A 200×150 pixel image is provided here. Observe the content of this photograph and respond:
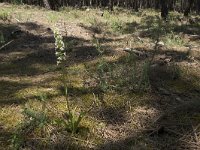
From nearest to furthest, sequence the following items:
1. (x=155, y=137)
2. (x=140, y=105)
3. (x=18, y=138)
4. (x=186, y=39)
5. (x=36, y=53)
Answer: (x=18, y=138) < (x=155, y=137) < (x=140, y=105) < (x=36, y=53) < (x=186, y=39)

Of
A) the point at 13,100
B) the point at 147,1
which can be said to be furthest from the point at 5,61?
the point at 147,1

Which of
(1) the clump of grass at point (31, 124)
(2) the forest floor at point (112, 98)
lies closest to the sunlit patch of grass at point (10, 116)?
(2) the forest floor at point (112, 98)

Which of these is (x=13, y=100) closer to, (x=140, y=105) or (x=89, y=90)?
(x=89, y=90)

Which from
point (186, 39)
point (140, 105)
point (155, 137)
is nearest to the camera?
point (155, 137)

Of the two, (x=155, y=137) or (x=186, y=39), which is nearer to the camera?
(x=155, y=137)

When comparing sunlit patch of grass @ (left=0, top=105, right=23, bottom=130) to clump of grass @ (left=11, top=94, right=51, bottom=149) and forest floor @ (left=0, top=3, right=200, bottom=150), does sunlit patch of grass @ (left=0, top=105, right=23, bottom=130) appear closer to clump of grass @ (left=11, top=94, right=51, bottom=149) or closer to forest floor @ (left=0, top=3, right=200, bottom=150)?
forest floor @ (left=0, top=3, right=200, bottom=150)

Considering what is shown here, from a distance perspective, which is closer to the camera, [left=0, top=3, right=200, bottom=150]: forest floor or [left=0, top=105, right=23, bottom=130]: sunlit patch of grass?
[left=0, top=3, right=200, bottom=150]: forest floor

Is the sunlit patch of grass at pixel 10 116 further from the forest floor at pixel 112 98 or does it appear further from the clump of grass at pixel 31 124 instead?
the clump of grass at pixel 31 124

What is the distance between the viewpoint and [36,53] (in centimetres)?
748

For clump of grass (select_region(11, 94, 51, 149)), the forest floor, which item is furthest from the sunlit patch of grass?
clump of grass (select_region(11, 94, 51, 149))

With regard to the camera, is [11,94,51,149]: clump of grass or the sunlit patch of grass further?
the sunlit patch of grass

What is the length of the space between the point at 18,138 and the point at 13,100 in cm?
114

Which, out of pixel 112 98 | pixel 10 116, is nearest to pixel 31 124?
pixel 10 116

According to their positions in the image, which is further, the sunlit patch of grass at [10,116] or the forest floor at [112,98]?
the sunlit patch of grass at [10,116]
